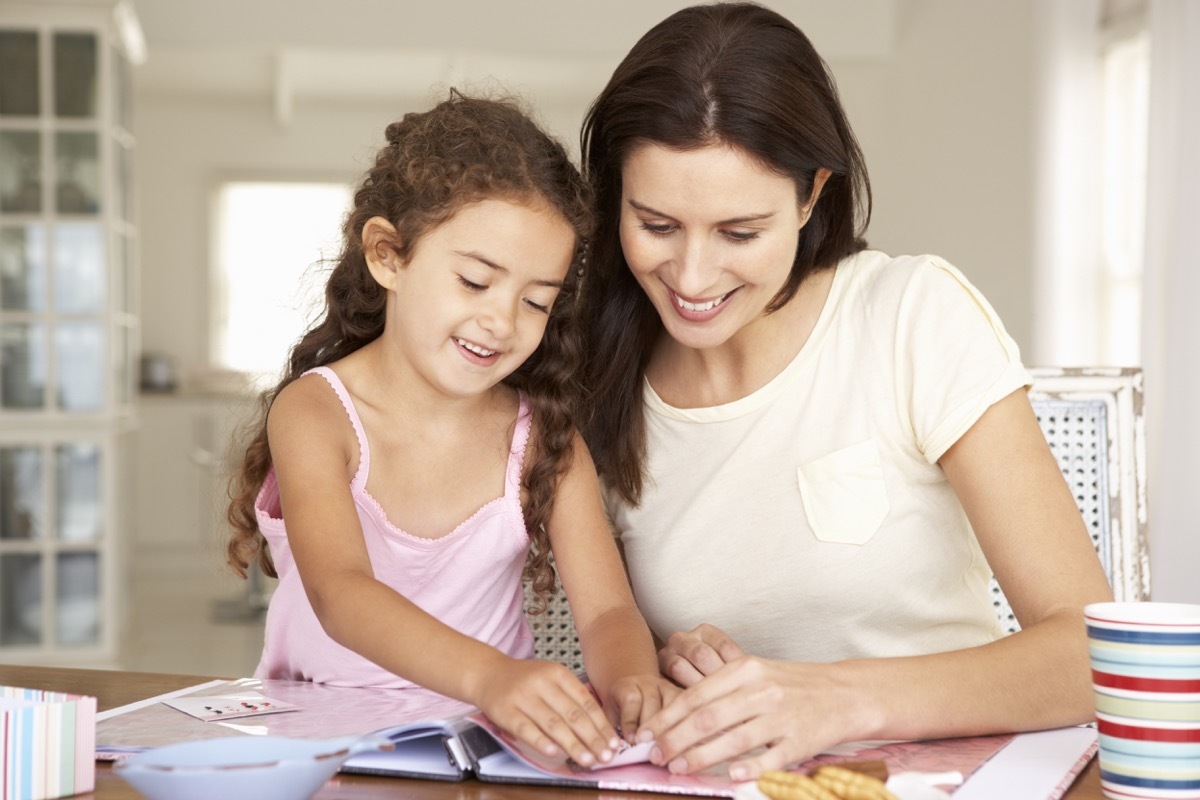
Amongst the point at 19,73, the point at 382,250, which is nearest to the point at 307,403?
the point at 382,250

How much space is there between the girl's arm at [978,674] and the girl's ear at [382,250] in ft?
2.31

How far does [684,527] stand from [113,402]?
413 cm

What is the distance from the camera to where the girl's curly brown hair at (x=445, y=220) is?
1534 millimetres

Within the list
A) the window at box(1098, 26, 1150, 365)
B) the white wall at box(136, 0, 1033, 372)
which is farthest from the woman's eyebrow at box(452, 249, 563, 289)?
the window at box(1098, 26, 1150, 365)

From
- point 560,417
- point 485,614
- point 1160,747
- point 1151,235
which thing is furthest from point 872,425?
point 1151,235

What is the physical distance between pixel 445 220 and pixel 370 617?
0.52m

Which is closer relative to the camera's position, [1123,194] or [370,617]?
[370,617]

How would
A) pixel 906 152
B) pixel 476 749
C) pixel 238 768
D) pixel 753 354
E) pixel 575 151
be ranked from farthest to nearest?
1. pixel 906 152
2. pixel 575 151
3. pixel 753 354
4. pixel 476 749
5. pixel 238 768

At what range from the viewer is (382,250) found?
1612mm

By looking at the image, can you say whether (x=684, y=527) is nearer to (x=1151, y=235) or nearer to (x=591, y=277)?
(x=591, y=277)

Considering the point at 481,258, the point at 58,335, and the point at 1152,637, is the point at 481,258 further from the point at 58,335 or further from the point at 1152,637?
the point at 58,335

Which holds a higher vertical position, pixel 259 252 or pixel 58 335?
pixel 259 252

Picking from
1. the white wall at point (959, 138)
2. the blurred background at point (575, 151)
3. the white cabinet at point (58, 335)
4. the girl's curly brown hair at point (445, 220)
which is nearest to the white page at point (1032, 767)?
the girl's curly brown hair at point (445, 220)

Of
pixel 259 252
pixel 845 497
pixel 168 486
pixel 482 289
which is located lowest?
pixel 845 497
